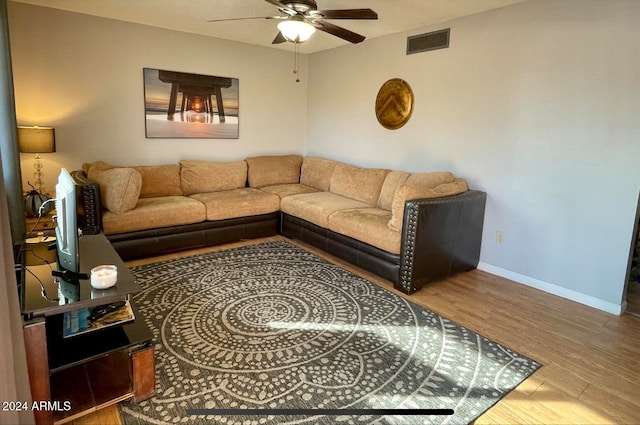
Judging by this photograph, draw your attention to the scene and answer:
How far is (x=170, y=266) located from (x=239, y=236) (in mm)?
968

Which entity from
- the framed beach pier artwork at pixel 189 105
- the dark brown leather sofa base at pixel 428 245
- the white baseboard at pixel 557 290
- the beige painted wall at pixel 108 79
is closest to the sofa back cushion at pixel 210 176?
the beige painted wall at pixel 108 79

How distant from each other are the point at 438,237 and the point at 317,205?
1404mm

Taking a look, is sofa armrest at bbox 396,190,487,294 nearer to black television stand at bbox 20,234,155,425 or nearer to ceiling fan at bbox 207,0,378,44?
ceiling fan at bbox 207,0,378,44

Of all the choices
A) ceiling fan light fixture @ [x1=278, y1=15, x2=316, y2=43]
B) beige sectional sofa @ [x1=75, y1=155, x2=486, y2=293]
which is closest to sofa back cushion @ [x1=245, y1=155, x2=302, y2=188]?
beige sectional sofa @ [x1=75, y1=155, x2=486, y2=293]

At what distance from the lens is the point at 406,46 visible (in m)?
4.26

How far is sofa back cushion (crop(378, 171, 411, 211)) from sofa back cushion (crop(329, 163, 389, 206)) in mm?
90

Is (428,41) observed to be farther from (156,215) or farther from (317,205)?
(156,215)

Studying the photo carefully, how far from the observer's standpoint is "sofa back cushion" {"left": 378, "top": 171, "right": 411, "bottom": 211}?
4.12m

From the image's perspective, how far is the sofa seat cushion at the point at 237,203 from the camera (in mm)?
4184

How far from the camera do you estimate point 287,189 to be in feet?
16.3

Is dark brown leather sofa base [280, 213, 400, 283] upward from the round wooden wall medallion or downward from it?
downward

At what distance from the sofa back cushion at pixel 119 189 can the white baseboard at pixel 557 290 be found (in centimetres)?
342

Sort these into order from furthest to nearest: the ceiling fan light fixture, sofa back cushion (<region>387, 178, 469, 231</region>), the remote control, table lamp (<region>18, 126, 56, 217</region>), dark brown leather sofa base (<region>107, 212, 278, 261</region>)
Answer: dark brown leather sofa base (<region>107, 212, 278, 261</region>), table lamp (<region>18, 126, 56, 217</region>), sofa back cushion (<region>387, 178, 469, 231</region>), the ceiling fan light fixture, the remote control

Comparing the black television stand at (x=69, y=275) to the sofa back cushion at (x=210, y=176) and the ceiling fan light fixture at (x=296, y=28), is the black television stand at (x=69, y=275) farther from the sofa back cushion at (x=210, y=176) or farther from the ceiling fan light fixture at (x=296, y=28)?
the sofa back cushion at (x=210, y=176)
